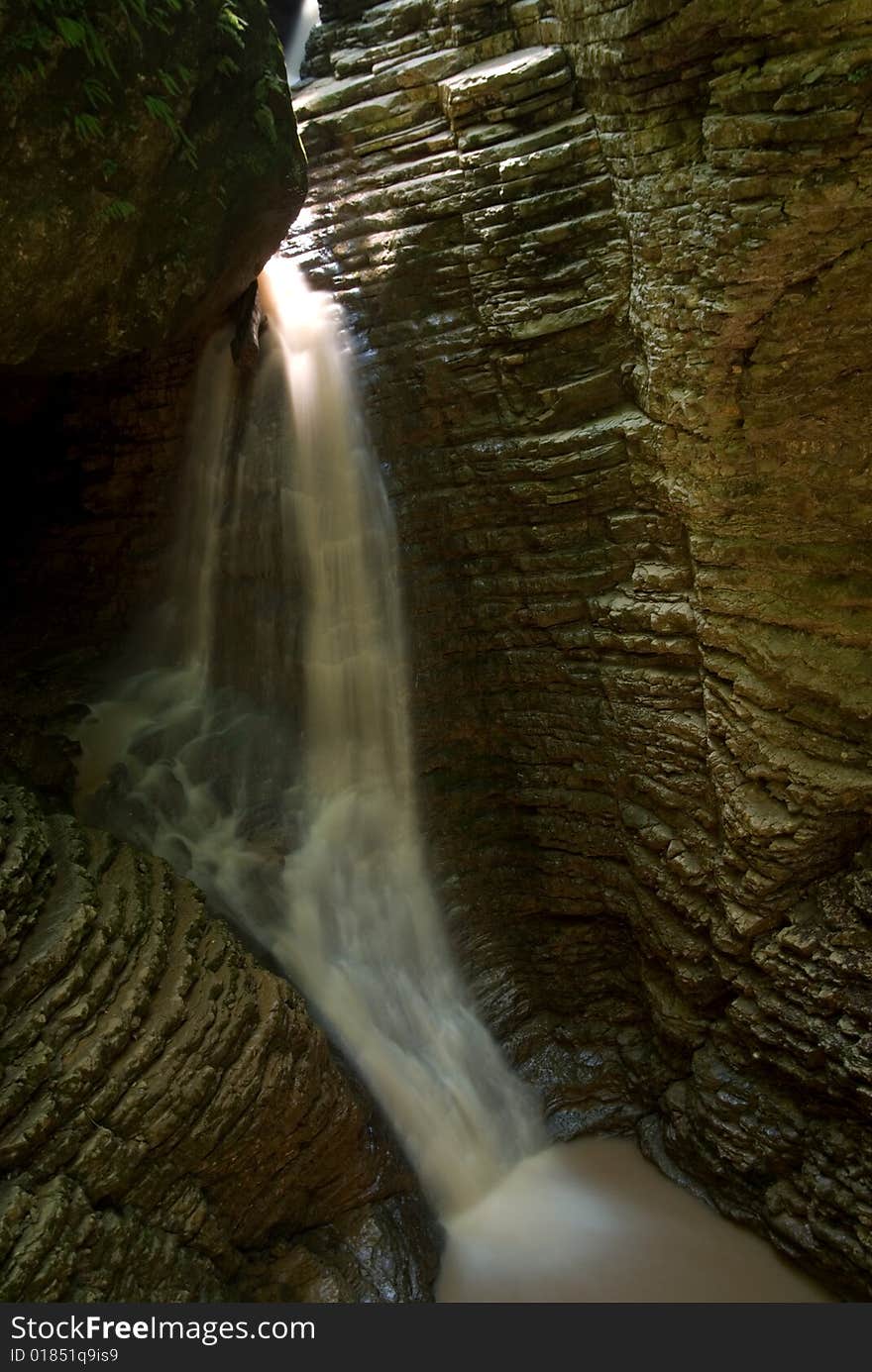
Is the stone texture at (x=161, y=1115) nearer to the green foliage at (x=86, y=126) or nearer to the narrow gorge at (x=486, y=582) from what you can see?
the narrow gorge at (x=486, y=582)

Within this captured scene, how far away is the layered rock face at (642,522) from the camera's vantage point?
5.38 meters

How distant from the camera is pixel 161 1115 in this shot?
15.8ft

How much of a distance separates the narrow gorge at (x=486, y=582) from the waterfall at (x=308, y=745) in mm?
99

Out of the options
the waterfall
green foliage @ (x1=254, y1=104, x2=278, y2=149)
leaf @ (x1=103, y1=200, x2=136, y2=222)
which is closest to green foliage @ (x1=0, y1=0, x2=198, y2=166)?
leaf @ (x1=103, y1=200, x2=136, y2=222)

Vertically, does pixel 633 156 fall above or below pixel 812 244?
above

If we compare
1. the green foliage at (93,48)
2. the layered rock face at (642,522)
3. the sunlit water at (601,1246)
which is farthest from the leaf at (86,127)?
the sunlit water at (601,1246)

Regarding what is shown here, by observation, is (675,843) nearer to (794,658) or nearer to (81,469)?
(794,658)

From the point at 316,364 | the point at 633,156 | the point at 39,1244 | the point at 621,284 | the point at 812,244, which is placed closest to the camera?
the point at 39,1244

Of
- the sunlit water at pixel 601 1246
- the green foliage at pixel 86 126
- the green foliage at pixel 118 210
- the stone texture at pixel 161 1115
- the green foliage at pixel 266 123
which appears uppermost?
the green foliage at pixel 266 123

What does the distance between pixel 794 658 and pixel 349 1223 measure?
442 cm

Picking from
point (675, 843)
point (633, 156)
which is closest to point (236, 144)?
point (633, 156)

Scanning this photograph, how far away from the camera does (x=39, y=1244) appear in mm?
4082

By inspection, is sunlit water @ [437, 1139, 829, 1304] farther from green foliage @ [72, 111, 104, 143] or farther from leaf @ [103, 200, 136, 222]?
green foliage @ [72, 111, 104, 143]

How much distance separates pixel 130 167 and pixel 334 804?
452 centimetres
